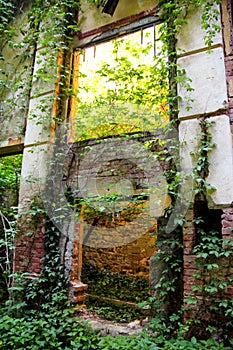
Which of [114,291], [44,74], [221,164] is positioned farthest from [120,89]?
[114,291]

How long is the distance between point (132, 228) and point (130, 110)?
3.45 m

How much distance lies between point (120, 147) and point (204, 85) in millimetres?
1371

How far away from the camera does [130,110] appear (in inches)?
187

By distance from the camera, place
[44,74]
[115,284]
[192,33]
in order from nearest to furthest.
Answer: [192,33], [44,74], [115,284]

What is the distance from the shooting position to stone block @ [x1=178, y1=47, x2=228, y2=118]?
3318mm

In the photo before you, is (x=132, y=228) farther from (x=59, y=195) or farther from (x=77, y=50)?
(x=77, y=50)

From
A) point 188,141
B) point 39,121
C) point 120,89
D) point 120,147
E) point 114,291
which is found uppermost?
point 120,89

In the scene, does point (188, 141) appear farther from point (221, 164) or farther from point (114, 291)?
point (114, 291)

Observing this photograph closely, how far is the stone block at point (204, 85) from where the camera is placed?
10.9 ft

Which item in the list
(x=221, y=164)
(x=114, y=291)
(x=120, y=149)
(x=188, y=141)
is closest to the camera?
(x=221, y=164)

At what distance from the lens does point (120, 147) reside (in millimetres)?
4012

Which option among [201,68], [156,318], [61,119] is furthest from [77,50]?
[156,318]

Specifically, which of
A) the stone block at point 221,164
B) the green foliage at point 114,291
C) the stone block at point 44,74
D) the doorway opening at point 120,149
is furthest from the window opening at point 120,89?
the green foliage at point 114,291

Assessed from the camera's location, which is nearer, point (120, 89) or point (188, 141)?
point (188, 141)
